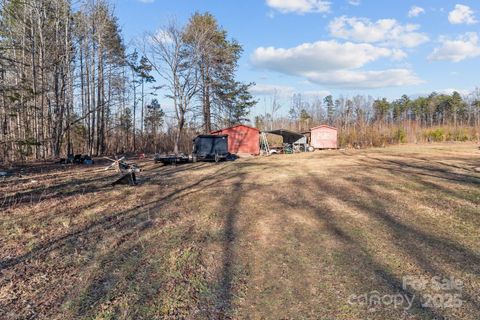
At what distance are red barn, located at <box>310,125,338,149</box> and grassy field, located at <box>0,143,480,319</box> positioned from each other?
879 inches

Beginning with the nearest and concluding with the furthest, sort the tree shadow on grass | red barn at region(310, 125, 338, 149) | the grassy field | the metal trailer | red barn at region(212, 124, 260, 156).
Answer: the grassy field, the tree shadow on grass, the metal trailer, red barn at region(212, 124, 260, 156), red barn at region(310, 125, 338, 149)

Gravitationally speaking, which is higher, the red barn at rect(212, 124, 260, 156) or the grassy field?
the red barn at rect(212, 124, 260, 156)

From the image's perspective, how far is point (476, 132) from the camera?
36688 mm

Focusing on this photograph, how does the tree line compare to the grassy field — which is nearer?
the grassy field

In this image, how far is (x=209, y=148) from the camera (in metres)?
20.0

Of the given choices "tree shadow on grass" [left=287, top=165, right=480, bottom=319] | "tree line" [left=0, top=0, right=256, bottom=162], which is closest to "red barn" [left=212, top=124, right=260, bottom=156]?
"tree line" [left=0, top=0, right=256, bottom=162]

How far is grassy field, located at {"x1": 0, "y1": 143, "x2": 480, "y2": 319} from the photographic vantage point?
362 cm

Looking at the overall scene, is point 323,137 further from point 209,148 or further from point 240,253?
point 240,253

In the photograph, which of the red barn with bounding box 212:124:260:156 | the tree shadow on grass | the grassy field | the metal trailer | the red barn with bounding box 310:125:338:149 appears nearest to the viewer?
the grassy field

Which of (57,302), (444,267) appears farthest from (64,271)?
(444,267)

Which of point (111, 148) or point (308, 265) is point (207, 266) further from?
point (111, 148)

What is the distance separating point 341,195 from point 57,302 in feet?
21.7

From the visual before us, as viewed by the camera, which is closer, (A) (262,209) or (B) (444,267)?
(B) (444,267)

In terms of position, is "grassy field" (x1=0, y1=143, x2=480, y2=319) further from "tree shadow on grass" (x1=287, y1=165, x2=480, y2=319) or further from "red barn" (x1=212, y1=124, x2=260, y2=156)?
"red barn" (x1=212, y1=124, x2=260, y2=156)
